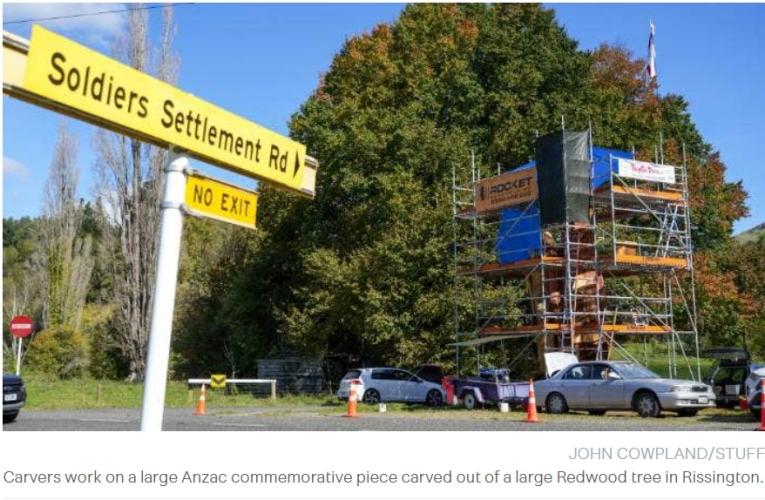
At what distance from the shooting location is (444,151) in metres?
34.6

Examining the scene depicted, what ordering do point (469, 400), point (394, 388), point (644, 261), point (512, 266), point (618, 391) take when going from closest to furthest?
point (618, 391)
point (469, 400)
point (644, 261)
point (512, 266)
point (394, 388)

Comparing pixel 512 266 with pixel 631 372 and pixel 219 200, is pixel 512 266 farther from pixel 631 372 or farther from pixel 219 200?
pixel 219 200

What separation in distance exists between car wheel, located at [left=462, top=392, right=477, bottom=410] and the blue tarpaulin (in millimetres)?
5534

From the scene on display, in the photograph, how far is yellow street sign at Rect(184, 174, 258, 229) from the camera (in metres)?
5.03

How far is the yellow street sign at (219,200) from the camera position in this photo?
503cm

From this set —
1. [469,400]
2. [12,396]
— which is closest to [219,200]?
[12,396]

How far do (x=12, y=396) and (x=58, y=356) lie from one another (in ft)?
87.1

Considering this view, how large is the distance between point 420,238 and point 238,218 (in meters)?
27.4

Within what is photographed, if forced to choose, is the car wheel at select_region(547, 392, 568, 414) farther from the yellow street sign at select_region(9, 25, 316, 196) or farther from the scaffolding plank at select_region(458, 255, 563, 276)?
the yellow street sign at select_region(9, 25, 316, 196)

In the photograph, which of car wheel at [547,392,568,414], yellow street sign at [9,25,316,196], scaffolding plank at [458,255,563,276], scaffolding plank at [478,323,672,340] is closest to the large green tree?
scaffolding plank at [458,255,563,276]

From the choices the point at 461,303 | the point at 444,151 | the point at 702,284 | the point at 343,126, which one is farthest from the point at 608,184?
the point at 343,126

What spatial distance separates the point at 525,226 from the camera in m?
29.1

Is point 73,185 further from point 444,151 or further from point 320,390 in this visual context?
point 444,151

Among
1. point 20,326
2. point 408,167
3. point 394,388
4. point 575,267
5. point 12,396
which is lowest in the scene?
point 12,396
